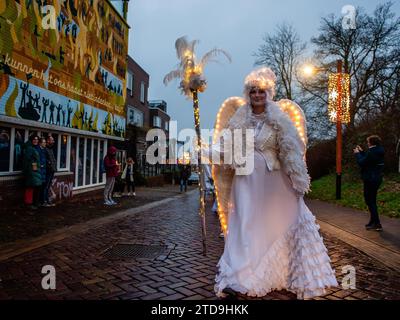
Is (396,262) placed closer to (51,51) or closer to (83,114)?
Answer: (51,51)

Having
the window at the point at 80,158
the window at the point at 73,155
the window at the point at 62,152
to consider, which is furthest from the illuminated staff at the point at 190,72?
the window at the point at 80,158

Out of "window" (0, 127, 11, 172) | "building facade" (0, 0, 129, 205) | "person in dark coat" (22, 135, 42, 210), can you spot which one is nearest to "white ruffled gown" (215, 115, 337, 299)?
"person in dark coat" (22, 135, 42, 210)

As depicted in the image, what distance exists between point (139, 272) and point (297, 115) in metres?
2.60

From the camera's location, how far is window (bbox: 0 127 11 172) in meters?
9.27

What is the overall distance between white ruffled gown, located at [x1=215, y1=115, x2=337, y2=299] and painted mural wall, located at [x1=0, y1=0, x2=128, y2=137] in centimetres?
750

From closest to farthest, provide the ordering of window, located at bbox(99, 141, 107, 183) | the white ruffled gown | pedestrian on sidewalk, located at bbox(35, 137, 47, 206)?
the white ruffled gown
pedestrian on sidewalk, located at bbox(35, 137, 47, 206)
window, located at bbox(99, 141, 107, 183)

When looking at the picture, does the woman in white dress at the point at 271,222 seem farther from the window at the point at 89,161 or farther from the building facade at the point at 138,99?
the building facade at the point at 138,99

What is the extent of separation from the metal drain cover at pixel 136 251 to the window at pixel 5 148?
5.26m

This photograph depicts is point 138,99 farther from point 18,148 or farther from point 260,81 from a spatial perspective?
point 260,81

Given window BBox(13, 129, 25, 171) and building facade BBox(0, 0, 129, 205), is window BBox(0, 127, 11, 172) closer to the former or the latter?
building facade BBox(0, 0, 129, 205)

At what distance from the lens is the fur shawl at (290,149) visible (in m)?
3.59

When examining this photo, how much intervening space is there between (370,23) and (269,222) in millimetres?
26037

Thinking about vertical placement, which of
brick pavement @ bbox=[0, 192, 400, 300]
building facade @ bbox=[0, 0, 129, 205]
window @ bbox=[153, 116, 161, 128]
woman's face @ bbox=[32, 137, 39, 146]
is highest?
window @ bbox=[153, 116, 161, 128]
